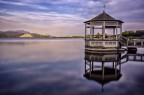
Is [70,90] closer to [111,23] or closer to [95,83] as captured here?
[95,83]

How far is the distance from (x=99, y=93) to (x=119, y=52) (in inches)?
662

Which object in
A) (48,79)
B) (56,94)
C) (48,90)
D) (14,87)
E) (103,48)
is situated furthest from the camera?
(103,48)

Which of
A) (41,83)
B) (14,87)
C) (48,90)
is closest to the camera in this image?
(48,90)

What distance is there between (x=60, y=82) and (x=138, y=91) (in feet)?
12.2

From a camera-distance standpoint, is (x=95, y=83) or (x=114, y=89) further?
(x=95, y=83)

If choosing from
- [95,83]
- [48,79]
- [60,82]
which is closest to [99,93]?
[95,83]

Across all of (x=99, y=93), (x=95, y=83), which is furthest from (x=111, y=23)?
(x=99, y=93)

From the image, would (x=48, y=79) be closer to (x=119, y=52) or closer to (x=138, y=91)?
(x=138, y=91)

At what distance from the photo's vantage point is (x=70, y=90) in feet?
26.2

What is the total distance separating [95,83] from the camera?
9375 millimetres

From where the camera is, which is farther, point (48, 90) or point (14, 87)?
point (14, 87)

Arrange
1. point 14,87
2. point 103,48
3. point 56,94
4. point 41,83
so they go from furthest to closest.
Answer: point 103,48
point 41,83
point 14,87
point 56,94

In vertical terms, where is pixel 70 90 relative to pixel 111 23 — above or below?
below

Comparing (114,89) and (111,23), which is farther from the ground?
(111,23)
